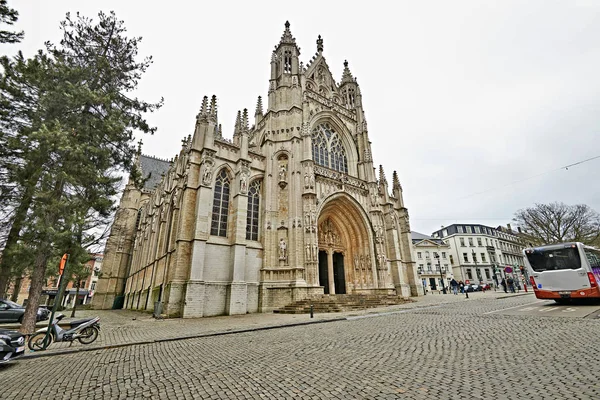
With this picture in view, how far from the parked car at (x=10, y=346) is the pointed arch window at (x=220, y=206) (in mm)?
10665

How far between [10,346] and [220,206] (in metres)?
12.1

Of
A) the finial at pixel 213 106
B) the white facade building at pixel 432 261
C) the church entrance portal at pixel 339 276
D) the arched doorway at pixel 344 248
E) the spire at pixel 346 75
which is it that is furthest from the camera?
the white facade building at pixel 432 261

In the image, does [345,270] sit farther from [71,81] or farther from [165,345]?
[71,81]

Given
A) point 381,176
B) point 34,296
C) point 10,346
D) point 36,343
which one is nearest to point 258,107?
point 381,176

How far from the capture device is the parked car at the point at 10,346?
5.18m

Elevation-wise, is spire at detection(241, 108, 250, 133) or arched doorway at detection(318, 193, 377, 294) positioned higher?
spire at detection(241, 108, 250, 133)

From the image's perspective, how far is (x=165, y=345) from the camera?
7086 millimetres

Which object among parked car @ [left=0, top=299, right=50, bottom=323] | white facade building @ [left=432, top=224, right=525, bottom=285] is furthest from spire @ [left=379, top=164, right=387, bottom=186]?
white facade building @ [left=432, top=224, right=525, bottom=285]

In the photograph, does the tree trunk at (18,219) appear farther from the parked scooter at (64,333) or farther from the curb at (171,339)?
the curb at (171,339)

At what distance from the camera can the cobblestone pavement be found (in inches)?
133

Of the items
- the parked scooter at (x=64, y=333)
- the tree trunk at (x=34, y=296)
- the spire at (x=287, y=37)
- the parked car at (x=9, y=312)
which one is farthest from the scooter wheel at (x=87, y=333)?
the spire at (x=287, y=37)

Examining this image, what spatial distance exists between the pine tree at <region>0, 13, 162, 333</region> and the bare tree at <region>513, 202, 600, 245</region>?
40.4 metres

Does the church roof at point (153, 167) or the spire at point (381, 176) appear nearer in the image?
the spire at point (381, 176)

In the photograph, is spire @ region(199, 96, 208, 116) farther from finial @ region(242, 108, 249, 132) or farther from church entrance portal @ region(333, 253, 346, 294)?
church entrance portal @ region(333, 253, 346, 294)
